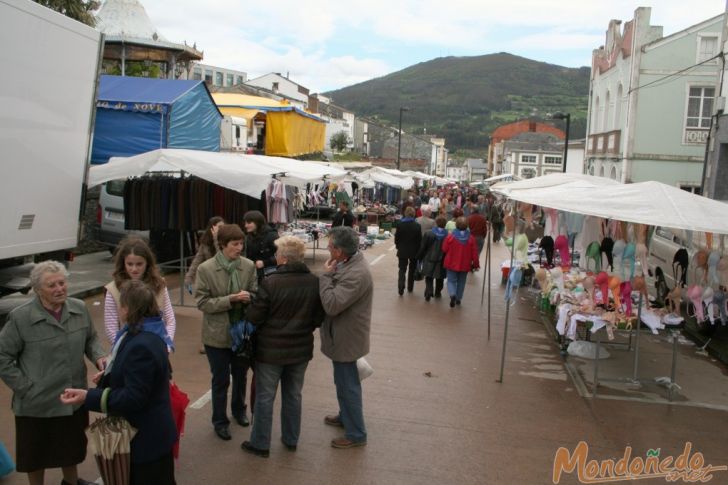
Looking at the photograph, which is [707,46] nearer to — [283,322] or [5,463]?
[283,322]

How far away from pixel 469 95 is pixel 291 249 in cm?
17450

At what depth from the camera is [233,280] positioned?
5055mm

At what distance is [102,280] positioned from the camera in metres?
11.2

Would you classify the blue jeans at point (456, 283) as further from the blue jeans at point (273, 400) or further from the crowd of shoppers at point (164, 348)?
the blue jeans at point (273, 400)

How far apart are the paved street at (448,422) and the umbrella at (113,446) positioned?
3.86 feet

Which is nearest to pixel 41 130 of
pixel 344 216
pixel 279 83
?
pixel 344 216

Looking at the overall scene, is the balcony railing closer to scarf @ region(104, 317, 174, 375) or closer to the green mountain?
scarf @ region(104, 317, 174, 375)

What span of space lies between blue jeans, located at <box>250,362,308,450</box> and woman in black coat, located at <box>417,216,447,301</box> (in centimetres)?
683

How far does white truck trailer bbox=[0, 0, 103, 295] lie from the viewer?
6.64 metres

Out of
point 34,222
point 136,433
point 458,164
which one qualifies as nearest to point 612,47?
point 34,222

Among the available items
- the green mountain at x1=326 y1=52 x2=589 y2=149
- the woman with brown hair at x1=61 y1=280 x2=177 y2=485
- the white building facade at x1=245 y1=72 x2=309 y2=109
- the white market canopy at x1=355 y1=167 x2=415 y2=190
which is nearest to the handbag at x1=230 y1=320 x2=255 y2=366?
the woman with brown hair at x1=61 y1=280 x2=177 y2=485

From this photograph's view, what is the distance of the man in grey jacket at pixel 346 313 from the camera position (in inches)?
184

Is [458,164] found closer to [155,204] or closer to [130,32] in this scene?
[130,32]

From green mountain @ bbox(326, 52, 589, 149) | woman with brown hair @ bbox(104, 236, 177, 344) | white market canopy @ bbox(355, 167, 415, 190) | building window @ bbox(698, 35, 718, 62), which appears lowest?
woman with brown hair @ bbox(104, 236, 177, 344)
